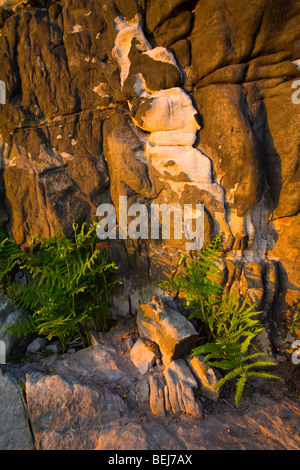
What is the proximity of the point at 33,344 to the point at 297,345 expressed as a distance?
3.53 metres

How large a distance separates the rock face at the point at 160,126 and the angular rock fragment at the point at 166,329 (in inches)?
20.3

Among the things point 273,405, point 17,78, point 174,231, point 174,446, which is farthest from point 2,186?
point 273,405

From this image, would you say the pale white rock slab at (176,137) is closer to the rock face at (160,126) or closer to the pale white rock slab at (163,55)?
the rock face at (160,126)

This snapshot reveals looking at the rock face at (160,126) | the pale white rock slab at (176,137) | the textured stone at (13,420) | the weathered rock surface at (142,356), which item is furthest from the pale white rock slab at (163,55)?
the textured stone at (13,420)

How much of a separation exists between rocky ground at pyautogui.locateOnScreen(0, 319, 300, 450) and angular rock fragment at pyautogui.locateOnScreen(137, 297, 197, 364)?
313 mm

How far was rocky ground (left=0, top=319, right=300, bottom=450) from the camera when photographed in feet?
6.95

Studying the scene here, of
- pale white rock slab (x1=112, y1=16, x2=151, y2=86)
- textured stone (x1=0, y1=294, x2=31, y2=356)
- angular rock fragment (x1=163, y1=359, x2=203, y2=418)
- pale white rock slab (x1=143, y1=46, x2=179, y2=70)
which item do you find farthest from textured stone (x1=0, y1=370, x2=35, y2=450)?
pale white rock slab (x1=143, y1=46, x2=179, y2=70)

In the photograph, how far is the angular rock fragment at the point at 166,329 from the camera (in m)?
2.69

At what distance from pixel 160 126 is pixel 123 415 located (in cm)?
344

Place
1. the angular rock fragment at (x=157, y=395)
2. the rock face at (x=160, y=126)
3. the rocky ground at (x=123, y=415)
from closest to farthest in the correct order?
the rocky ground at (x=123, y=415) → the angular rock fragment at (x=157, y=395) → the rock face at (x=160, y=126)

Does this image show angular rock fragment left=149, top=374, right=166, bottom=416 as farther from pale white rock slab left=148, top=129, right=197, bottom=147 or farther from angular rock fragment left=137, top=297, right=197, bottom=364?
pale white rock slab left=148, top=129, right=197, bottom=147

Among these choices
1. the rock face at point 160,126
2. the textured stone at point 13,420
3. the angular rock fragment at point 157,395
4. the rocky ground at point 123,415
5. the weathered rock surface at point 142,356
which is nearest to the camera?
the rocky ground at point 123,415

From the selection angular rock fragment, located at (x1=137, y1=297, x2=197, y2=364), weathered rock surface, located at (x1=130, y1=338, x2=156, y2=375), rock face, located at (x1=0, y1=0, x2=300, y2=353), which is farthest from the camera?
rock face, located at (x1=0, y1=0, x2=300, y2=353)

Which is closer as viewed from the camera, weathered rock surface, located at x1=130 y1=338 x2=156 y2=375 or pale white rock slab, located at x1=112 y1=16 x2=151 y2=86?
weathered rock surface, located at x1=130 y1=338 x2=156 y2=375
